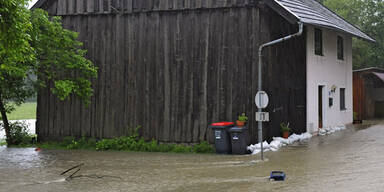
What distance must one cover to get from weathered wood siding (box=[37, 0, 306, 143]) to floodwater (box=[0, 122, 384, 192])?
1.77m

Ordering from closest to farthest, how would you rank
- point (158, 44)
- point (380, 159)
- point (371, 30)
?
point (380, 159), point (158, 44), point (371, 30)

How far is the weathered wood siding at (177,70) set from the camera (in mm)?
17672

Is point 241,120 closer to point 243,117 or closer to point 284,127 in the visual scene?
point 243,117

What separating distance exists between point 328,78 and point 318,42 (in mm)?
1949

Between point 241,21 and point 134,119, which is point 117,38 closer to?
point 134,119

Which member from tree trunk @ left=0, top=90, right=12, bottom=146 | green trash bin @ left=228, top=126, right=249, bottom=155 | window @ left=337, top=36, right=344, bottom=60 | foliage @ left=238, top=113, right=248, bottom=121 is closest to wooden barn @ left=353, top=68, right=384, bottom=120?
window @ left=337, top=36, right=344, bottom=60

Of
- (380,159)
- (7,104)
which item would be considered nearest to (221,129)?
(380,159)

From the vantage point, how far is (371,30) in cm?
4341

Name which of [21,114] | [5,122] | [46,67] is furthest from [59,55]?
[21,114]

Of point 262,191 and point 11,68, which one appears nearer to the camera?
point 262,191

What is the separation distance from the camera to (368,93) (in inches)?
1233

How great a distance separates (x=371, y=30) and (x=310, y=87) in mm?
25340

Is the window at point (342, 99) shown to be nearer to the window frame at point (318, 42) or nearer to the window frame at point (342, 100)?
the window frame at point (342, 100)

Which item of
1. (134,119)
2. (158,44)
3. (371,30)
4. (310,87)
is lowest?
(134,119)
